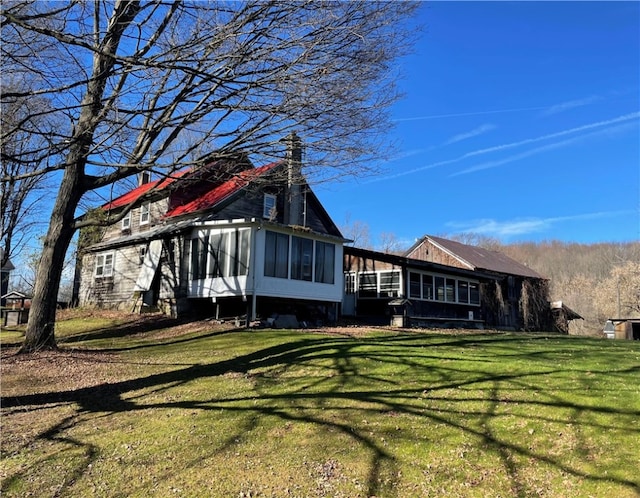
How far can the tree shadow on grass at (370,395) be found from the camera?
18.4ft

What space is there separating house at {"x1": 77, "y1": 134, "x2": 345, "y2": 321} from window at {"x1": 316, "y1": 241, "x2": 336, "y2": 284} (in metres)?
0.04

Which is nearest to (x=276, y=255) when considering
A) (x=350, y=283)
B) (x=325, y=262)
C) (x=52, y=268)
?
(x=325, y=262)

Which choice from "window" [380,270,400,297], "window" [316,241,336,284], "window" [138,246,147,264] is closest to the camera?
"window" [316,241,336,284]

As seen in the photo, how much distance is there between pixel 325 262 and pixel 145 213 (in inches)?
405

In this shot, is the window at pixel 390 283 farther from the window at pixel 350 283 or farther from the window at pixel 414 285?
the window at pixel 350 283

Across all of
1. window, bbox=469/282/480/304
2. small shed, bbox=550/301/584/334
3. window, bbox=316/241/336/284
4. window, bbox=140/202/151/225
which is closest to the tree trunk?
window, bbox=316/241/336/284

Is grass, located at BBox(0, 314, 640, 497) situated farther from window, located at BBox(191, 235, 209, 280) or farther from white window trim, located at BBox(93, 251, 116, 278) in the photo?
white window trim, located at BBox(93, 251, 116, 278)

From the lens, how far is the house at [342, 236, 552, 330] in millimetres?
24266

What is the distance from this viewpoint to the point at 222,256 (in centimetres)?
1822

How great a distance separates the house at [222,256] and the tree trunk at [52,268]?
1812mm

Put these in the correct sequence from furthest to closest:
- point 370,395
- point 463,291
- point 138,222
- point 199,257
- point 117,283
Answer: point 463,291 → point 138,222 → point 117,283 → point 199,257 → point 370,395

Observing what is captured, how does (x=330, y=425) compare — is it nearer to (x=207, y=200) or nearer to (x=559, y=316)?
(x=207, y=200)

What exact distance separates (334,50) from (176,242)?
14.3 meters

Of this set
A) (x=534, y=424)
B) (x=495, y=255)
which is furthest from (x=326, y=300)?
(x=495, y=255)
